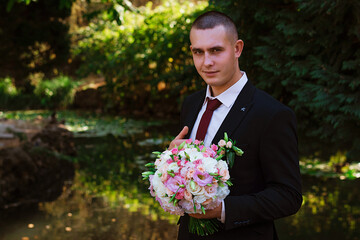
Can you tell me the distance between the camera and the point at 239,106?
2174 millimetres

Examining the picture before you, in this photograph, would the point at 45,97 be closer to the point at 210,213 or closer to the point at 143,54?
the point at 143,54

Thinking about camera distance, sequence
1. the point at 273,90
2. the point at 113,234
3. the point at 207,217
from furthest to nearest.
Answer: the point at 273,90 < the point at 113,234 < the point at 207,217

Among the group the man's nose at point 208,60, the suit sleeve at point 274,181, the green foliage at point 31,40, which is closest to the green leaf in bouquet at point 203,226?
the suit sleeve at point 274,181

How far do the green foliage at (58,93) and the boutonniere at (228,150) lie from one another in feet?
64.3

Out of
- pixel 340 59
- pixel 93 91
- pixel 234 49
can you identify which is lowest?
pixel 93 91

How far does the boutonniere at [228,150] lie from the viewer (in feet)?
6.55

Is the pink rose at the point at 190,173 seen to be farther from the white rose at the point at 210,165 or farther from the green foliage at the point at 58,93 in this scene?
the green foliage at the point at 58,93

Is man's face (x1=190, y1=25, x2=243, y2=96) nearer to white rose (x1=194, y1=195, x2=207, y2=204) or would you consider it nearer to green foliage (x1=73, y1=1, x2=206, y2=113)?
white rose (x1=194, y1=195, x2=207, y2=204)

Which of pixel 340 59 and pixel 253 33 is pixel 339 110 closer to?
pixel 340 59

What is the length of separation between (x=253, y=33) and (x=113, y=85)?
1126 cm

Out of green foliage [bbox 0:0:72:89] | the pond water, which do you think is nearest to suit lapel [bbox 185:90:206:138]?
the pond water

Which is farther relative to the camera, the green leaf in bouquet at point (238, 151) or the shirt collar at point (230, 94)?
the shirt collar at point (230, 94)

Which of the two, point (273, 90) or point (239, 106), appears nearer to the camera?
point (239, 106)

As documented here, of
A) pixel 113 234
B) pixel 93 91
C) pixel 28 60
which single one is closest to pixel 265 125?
pixel 113 234
